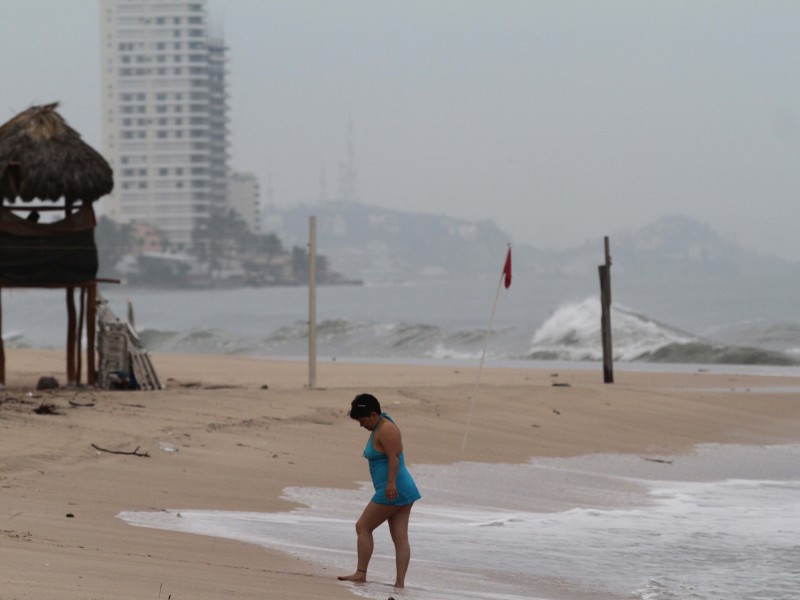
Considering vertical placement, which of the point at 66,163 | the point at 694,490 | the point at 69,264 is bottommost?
the point at 694,490

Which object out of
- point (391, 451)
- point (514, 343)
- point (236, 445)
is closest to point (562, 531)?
point (391, 451)

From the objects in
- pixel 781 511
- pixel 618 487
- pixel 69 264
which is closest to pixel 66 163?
pixel 69 264

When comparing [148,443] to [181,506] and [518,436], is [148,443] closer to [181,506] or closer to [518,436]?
[181,506]

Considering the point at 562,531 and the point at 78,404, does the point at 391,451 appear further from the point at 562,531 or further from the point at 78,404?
the point at 78,404

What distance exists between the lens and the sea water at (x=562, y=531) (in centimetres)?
833

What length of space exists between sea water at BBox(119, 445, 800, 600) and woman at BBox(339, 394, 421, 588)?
186mm

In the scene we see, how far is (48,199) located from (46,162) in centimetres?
55

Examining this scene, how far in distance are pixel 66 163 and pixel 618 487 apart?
9357 mm

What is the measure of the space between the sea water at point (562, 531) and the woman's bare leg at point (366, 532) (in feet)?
0.39

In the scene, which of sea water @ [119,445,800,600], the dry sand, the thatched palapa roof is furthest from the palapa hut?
sea water @ [119,445,800,600]

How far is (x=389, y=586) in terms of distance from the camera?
760 cm

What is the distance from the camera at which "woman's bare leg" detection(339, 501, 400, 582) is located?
7586 mm

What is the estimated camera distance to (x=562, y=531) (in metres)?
10.5

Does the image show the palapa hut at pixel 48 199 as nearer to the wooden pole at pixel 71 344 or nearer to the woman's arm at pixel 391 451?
the wooden pole at pixel 71 344
